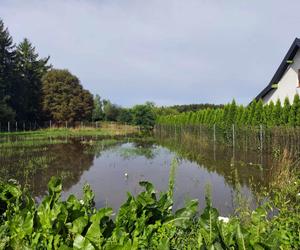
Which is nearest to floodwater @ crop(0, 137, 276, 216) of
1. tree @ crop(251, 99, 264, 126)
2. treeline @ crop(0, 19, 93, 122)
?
tree @ crop(251, 99, 264, 126)

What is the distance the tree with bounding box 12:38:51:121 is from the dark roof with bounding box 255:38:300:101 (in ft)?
112

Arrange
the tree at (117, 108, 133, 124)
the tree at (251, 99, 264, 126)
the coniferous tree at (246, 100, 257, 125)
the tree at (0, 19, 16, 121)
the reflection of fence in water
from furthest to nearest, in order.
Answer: the tree at (117, 108, 133, 124) → the tree at (0, 19, 16, 121) → the coniferous tree at (246, 100, 257, 125) → the tree at (251, 99, 264, 126) → the reflection of fence in water

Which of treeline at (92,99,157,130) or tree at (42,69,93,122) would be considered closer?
tree at (42,69,93,122)

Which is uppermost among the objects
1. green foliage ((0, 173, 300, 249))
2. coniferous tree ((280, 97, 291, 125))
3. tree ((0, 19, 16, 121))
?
tree ((0, 19, 16, 121))

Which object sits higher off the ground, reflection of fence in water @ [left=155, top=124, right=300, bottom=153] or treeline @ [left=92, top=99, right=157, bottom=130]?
treeline @ [left=92, top=99, right=157, bottom=130]

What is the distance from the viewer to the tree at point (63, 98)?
4788cm

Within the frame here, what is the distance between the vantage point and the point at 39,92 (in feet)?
160

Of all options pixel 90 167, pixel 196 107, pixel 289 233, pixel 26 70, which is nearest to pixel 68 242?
pixel 289 233

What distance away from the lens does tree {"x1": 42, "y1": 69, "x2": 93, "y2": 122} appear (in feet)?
157

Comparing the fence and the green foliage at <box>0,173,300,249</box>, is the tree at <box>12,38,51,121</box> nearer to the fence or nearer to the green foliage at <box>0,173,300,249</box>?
the fence

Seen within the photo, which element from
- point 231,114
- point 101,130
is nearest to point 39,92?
point 101,130

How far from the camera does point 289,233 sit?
309 centimetres

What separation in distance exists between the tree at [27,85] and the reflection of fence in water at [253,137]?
2726 centimetres

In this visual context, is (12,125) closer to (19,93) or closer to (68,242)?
(19,93)
